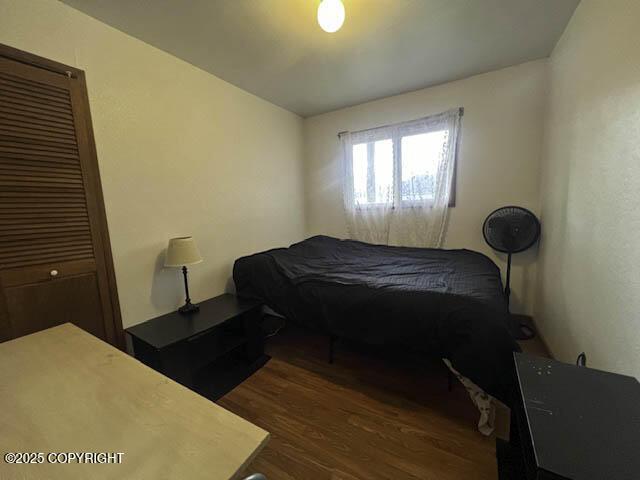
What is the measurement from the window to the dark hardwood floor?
1.78m

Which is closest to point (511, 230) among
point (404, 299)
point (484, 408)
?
point (404, 299)

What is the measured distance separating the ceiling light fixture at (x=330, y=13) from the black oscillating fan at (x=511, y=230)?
2113 millimetres

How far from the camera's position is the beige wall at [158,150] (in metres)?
1.51

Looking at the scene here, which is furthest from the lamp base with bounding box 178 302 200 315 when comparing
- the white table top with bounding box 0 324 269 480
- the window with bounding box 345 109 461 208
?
the window with bounding box 345 109 461 208

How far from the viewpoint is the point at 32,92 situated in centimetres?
133

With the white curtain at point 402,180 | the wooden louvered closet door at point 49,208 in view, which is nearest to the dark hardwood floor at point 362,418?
the wooden louvered closet door at point 49,208

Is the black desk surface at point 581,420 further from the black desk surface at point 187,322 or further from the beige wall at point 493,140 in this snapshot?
the beige wall at point 493,140

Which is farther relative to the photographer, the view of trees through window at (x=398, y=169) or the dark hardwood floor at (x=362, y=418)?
the view of trees through window at (x=398, y=169)

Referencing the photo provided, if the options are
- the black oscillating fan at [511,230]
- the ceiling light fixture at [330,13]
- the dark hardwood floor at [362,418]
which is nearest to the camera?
the dark hardwood floor at [362,418]

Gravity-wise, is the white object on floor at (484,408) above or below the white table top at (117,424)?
below

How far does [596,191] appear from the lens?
134 cm

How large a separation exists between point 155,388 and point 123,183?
158 centimetres

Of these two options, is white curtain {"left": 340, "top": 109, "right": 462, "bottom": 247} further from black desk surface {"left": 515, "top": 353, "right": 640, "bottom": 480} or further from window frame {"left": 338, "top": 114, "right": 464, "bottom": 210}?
black desk surface {"left": 515, "top": 353, "right": 640, "bottom": 480}

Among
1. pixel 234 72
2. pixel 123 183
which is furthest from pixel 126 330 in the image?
pixel 234 72
